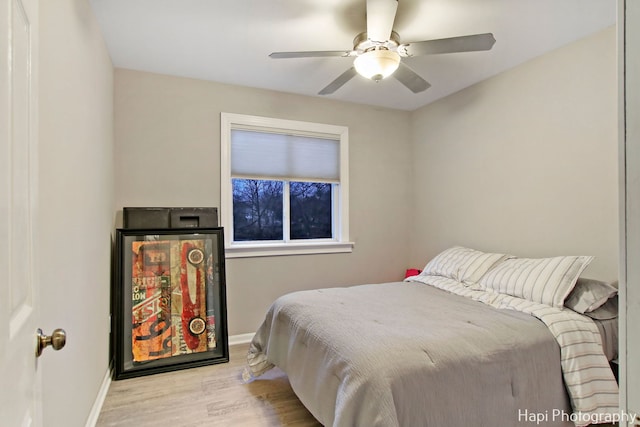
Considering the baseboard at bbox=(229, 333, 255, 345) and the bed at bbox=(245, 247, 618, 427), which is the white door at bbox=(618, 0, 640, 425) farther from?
the baseboard at bbox=(229, 333, 255, 345)

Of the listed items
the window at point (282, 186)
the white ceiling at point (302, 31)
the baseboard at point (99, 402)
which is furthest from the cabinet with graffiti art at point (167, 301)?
the white ceiling at point (302, 31)

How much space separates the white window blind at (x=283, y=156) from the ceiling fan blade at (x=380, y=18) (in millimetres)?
1718

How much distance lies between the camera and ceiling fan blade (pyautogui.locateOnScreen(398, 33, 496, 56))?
1.87 metres

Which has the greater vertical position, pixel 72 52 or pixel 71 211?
pixel 72 52

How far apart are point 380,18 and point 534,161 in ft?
6.03

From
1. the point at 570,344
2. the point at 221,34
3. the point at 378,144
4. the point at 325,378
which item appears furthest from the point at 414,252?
the point at 221,34

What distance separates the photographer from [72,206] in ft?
5.37

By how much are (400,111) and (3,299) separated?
13.6 feet

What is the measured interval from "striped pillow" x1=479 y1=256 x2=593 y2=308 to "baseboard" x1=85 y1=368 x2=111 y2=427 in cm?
280

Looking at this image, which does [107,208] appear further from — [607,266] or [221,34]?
[607,266]

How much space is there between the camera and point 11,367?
635 millimetres

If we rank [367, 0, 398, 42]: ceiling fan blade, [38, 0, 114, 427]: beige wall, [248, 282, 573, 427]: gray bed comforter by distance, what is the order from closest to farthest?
[38, 0, 114, 427]: beige wall < [248, 282, 573, 427]: gray bed comforter < [367, 0, 398, 42]: ceiling fan blade

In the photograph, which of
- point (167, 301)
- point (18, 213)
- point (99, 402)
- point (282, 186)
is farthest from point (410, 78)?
point (99, 402)

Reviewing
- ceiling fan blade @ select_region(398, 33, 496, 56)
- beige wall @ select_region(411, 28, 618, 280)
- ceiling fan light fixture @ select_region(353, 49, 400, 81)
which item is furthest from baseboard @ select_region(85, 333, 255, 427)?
beige wall @ select_region(411, 28, 618, 280)
